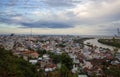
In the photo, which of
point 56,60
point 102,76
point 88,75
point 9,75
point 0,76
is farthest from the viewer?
point 56,60

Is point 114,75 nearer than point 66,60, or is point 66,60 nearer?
point 114,75

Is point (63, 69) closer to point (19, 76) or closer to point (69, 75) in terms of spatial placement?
→ point (69, 75)

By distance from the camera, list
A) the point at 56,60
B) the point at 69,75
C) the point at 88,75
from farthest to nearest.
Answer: the point at 56,60 < the point at 88,75 < the point at 69,75

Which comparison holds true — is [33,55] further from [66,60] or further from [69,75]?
[69,75]

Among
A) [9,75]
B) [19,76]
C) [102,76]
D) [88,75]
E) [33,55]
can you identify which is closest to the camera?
[9,75]

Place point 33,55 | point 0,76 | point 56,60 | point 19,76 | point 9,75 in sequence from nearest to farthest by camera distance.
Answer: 1. point 0,76
2. point 9,75
3. point 19,76
4. point 56,60
5. point 33,55

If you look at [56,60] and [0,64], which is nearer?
[0,64]

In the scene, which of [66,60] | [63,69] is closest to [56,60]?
[66,60]

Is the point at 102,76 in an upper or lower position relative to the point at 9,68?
lower

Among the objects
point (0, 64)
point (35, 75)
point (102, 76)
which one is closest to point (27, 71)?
point (35, 75)
